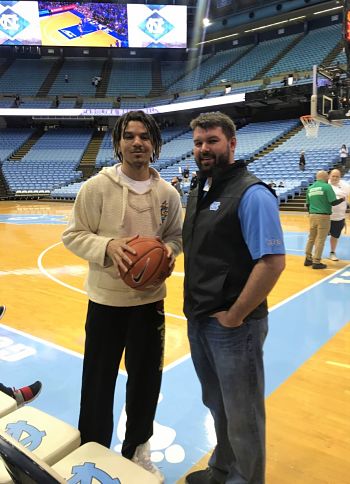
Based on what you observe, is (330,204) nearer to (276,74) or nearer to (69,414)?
(69,414)

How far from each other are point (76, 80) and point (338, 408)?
3085cm

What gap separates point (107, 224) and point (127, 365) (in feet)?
2.33

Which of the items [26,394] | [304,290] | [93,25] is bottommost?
[304,290]

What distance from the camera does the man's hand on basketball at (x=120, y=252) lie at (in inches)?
65.2

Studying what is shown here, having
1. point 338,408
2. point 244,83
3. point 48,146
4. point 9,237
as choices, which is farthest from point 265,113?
point 338,408

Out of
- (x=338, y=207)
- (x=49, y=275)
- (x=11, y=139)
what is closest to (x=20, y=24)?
(x=11, y=139)

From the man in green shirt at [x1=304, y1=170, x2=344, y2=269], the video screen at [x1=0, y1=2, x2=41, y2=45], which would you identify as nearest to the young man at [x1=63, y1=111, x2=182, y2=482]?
the man in green shirt at [x1=304, y1=170, x2=344, y2=269]

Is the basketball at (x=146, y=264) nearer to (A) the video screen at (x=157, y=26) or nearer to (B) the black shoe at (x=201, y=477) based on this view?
(B) the black shoe at (x=201, y=477)

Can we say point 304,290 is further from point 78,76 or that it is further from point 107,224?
point 78,76

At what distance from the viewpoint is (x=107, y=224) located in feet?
5.95

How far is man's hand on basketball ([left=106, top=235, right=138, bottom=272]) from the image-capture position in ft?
5.44

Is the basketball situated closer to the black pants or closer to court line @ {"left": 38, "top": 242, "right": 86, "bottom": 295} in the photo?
the black pants

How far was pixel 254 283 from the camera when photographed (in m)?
1.44

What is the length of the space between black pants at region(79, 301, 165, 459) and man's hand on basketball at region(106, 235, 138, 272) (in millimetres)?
268
